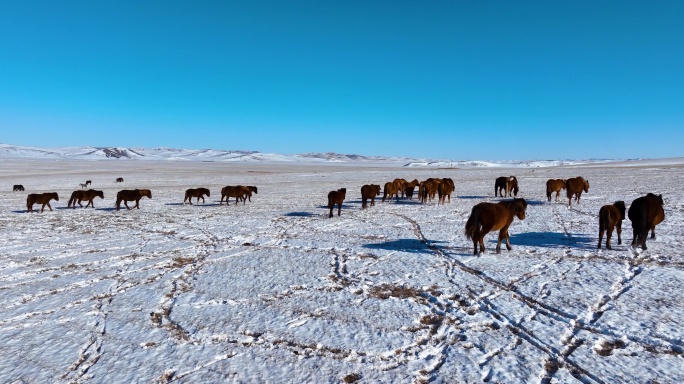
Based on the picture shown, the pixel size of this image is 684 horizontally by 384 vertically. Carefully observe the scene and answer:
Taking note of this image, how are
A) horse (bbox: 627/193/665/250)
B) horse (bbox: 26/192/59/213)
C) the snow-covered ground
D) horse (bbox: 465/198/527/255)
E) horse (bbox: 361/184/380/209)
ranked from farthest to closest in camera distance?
horse (bbox: 361/184/380/209)
horse (bbox: 26/192/59/213)
horse (bbox: 627/193/665/250)
horse (bbox: 465/198/527/255)
the snow-covered ground

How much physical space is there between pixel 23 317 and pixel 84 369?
Answer: 8.64 ft

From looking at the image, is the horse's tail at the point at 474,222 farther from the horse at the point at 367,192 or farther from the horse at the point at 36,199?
the horse at the point at 36,199

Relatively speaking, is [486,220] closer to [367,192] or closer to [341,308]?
[341,308]

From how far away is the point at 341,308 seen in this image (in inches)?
259

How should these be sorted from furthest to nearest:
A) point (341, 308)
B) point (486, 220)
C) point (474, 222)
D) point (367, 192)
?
point (367, 192)
point (474, 222)
point (486, 220)
point (341, 308)

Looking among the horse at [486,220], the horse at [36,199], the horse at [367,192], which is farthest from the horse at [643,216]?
the horse at [36,199]

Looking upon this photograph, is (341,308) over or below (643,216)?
below

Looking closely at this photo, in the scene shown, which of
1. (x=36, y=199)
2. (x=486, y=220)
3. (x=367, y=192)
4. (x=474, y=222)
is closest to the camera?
(x=486, y=220)

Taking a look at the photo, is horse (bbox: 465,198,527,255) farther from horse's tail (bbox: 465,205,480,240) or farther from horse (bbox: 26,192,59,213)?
horse (bbox: 26,192,59,213)

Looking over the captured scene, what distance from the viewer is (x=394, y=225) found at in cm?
1468

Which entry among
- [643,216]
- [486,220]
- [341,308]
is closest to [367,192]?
[486,220]

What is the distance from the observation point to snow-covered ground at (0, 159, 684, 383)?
4.78 m

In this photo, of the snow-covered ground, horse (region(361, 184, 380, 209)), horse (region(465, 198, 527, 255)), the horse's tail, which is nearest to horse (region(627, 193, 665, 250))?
the snow-covered ground

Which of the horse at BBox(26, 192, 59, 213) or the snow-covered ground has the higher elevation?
the horse at BBox(26, 192, 59, 213)
